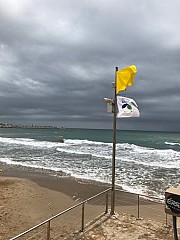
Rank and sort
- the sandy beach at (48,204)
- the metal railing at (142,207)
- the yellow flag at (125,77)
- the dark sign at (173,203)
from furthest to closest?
the metal railing at (142,207)
the yellow flag at (125,77)
the sandy beach at (48,204)
the dark sign at (173,203)

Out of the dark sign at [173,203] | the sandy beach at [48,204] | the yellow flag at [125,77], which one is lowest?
the sandy beach at [48,204]

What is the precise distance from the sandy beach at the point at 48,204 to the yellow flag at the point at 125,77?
4.79m

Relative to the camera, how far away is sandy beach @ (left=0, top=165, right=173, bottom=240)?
8.16 metres

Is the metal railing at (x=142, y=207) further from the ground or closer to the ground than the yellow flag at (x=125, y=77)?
closer to the ground

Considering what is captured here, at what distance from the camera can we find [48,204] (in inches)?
495

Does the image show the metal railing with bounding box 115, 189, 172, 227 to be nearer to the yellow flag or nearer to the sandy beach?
the sandy beach

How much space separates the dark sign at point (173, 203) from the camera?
5.61 metres

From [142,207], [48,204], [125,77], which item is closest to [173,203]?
[125,77]

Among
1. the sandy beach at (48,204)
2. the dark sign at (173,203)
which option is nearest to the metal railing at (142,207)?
the sandy beach at (48,204)

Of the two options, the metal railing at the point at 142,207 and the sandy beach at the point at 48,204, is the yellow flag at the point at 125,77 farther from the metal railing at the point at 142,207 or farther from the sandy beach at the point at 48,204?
the sandy beach at the point at 48,204

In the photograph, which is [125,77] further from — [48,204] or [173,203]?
[48,204]

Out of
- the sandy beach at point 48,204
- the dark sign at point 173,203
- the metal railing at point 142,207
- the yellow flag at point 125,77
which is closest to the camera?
the dark sign at point 173,203

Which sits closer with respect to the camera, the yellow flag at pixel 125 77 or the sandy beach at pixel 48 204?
the sandy beach at pixel 48 204

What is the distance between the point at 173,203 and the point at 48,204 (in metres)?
8.31
